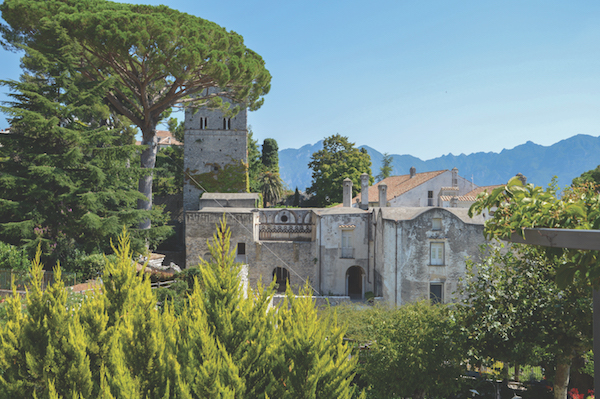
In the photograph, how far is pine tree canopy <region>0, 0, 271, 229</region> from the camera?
22.5 metres

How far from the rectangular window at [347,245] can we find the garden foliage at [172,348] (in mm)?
21122

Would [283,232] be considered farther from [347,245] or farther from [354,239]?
[354,239]

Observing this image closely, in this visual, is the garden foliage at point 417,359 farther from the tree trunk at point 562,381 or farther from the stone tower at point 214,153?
the stone tower at point 214,153

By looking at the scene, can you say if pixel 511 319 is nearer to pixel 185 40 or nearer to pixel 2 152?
pixel 2 152

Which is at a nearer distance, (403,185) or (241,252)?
(241,252)

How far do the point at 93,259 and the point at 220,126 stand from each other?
24768 mm

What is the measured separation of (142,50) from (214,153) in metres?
17.3

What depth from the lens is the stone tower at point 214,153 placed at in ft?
132

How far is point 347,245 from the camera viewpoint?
27.4m

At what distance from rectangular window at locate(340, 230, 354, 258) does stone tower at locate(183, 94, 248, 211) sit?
16.4 meters

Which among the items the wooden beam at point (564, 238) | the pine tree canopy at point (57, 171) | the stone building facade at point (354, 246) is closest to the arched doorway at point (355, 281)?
the stone building facade at point (354, 246)

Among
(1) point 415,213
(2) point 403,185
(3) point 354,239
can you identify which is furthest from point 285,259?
(2) point 403,185

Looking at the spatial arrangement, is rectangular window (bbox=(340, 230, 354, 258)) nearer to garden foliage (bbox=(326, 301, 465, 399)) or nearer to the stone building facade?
the stone building facade

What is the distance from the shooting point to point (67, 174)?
18.4 metres
